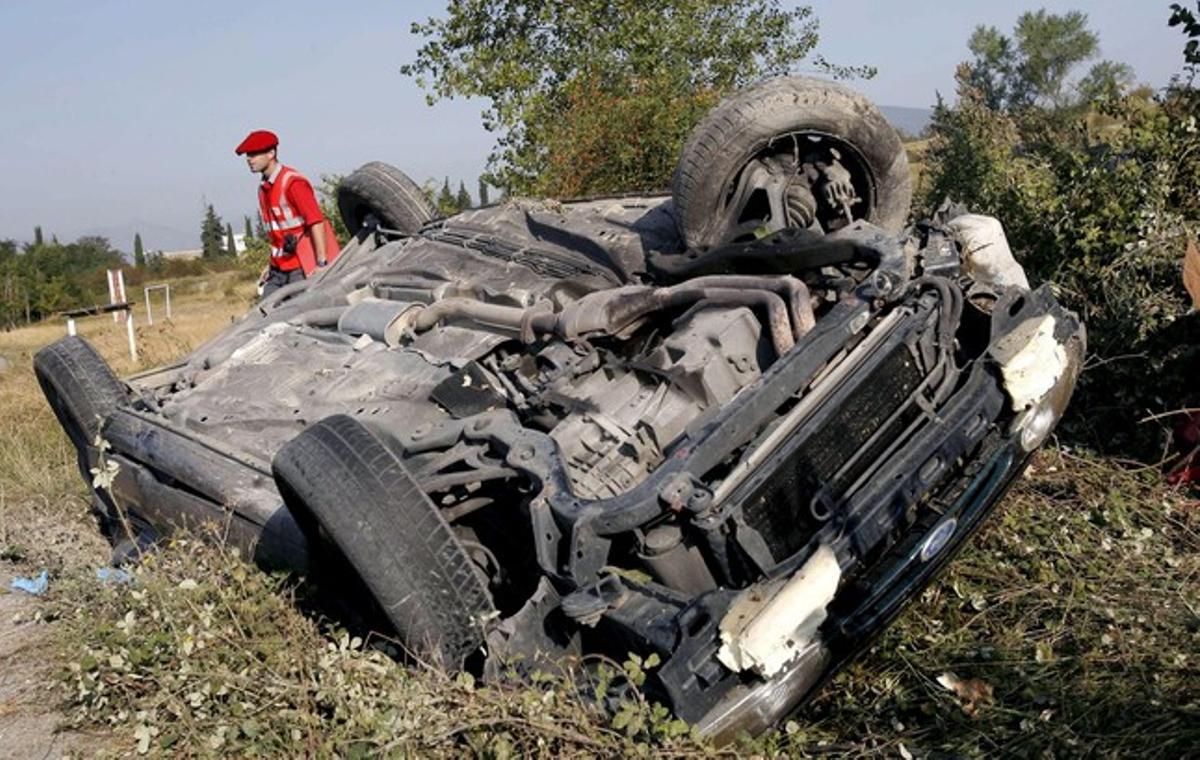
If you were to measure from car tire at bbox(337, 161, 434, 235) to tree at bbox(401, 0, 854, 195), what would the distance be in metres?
3.41

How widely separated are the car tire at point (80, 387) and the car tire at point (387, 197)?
1.97 meters

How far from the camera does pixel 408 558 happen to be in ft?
10.8

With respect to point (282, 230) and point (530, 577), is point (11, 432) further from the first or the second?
point (530, 577)

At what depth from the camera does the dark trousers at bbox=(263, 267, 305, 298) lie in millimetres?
7375

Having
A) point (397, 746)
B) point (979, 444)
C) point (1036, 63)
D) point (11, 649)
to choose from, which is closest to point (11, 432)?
point (11, 649)

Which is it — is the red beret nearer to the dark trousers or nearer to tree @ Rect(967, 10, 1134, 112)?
the dark trousers

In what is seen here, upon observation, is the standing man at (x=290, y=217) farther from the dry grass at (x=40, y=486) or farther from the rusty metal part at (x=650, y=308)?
the rusty metal part at (x=650, y=308)

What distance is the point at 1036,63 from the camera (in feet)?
169

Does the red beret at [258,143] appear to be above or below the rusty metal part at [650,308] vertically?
above

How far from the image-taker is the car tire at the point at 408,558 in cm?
328

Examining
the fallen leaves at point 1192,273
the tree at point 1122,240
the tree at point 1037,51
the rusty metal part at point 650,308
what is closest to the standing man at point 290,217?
the rusty metal part at point 650,308

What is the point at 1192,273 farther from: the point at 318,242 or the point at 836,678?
the point at 318,242

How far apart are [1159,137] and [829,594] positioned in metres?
3.95

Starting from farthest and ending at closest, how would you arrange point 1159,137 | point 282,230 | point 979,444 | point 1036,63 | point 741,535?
1. point 1036,63
2. point 282,230
3. point 1159,137
4. point 979,444
5. point 741,535
